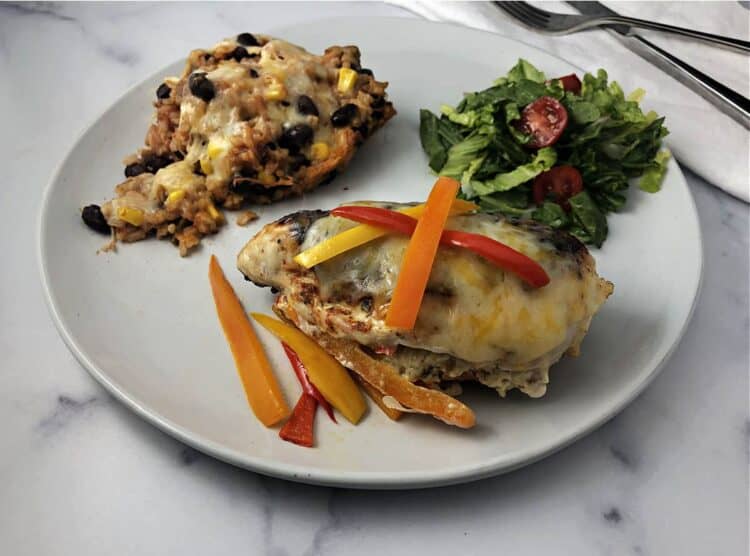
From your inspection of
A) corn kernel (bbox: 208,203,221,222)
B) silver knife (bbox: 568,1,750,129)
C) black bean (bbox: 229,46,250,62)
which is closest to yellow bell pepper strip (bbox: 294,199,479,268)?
corn kernel (bbox: 208,203,221,222)

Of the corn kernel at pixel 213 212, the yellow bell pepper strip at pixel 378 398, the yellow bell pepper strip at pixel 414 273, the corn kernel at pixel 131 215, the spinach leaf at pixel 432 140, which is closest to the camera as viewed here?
the yellow bell pepper strip at pixel 414 273

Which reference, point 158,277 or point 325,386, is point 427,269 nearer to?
point 325,386

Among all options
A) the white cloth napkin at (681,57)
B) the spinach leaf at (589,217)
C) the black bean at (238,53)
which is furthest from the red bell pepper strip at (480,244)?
the white cloth napkin at (681,57)

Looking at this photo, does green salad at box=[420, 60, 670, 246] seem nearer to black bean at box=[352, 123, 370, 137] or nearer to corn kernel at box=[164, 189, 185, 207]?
black bean at box=[352, 123, 370, 137]

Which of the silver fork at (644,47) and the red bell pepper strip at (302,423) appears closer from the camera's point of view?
the red bell pepper strip at (302,423)

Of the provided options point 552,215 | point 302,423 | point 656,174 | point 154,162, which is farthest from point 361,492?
point 656,174

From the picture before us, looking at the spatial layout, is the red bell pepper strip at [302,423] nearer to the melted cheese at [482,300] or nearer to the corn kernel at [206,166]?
the melted cheese at [482,300]
